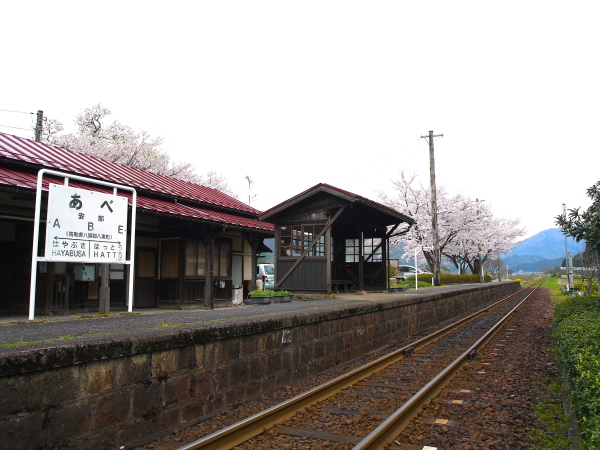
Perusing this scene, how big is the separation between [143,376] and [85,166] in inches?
399

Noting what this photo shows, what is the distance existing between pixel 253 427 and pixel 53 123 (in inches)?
1410

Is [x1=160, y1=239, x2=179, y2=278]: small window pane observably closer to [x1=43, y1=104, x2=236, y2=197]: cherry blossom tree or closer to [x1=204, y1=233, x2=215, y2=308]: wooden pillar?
[x1=204, y1=233, x2=215, y2=308]: wooden pillar

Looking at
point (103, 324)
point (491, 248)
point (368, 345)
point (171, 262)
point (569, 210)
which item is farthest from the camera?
point (491, 248)

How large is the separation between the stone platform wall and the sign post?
2.23 meters

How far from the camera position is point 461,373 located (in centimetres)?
734

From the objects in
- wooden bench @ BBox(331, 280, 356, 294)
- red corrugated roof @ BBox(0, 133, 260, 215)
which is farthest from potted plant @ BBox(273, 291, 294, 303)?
red corrugated roof @ BBox(0, 133, 260, 215)

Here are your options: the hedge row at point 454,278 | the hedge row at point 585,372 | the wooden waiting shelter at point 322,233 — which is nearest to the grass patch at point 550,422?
the hedge row at point 585,372

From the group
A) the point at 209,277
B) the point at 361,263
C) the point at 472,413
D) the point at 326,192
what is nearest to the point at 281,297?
the point at 209,277

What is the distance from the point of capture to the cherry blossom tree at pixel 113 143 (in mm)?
31698

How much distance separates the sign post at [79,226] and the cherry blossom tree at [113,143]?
25.4 m

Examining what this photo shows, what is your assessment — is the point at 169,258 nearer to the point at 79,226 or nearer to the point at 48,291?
the point at 48,291

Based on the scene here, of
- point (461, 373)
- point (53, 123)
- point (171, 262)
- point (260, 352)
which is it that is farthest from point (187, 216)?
point (53, 123)

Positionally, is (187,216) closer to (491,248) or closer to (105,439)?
(105,439)

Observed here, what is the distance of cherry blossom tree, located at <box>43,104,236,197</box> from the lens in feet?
104
